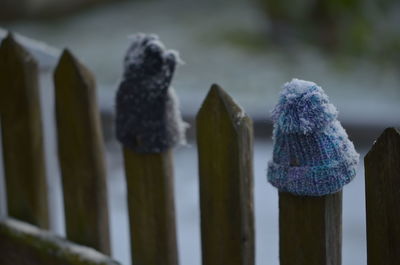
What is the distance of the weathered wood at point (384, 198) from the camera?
108 cm

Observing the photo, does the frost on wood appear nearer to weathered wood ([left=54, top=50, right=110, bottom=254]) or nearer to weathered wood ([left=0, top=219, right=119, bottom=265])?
weathered wood ([left=54, top=50, right=110, bottom=254])

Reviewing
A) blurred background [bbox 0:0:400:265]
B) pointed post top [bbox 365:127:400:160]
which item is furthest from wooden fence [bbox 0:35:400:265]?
blurred background [bbox 0:0:400:265]

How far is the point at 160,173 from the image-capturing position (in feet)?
4.47

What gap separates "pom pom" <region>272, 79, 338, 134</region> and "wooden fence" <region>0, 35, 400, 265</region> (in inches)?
3.8

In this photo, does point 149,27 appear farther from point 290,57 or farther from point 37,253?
point 37,253

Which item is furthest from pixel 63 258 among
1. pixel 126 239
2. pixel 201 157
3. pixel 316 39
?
pixel 316 39

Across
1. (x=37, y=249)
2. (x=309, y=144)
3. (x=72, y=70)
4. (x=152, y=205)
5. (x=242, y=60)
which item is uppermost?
(x=242, y=60)

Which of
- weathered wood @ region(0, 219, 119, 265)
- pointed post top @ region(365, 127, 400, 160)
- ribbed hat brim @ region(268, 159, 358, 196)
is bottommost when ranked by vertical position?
weathered wood @ region(0, 219, 119, 265)

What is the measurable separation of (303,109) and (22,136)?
776 millimetres

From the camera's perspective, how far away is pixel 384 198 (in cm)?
111

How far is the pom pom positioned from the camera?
106 centimetres

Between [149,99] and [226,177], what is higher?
[149,99]

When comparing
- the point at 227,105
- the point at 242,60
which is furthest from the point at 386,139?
the point at 242,60

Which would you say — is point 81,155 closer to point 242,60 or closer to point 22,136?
point 22,136
